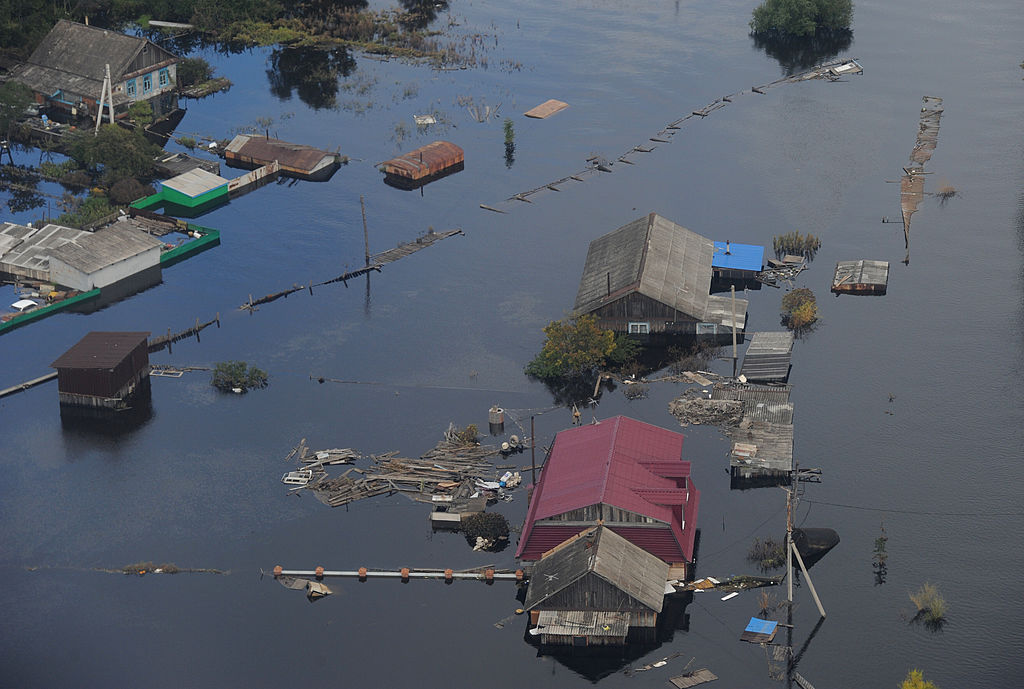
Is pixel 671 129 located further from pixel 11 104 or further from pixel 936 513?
pixel 936 513

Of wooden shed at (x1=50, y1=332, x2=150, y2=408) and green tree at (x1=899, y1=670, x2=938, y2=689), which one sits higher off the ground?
wooden shed at (x1=50, y1=332, x2=150, y2=408)

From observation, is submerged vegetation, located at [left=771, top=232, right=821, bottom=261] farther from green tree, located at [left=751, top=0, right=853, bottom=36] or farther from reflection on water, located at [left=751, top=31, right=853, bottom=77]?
green tree, located at [left=751, top=0, right=853, bottom=36]

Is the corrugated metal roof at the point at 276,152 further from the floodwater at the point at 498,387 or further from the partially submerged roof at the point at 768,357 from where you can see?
the partially submerged roof at the point at 768,357

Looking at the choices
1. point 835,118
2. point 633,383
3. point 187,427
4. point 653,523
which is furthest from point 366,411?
point 835,118

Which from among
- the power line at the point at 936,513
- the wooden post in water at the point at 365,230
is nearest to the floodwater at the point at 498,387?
the power line at the point at 936,513

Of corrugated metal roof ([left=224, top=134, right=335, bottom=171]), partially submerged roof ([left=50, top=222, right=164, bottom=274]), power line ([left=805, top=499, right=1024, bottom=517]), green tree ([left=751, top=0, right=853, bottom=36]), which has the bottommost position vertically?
power line ([left=805, top=499, right=1024, bottom=517])

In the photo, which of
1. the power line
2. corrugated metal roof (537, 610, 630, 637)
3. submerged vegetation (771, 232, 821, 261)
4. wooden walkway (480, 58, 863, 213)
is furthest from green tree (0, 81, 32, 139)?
the power line

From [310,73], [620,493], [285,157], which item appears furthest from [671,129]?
[620,493]
